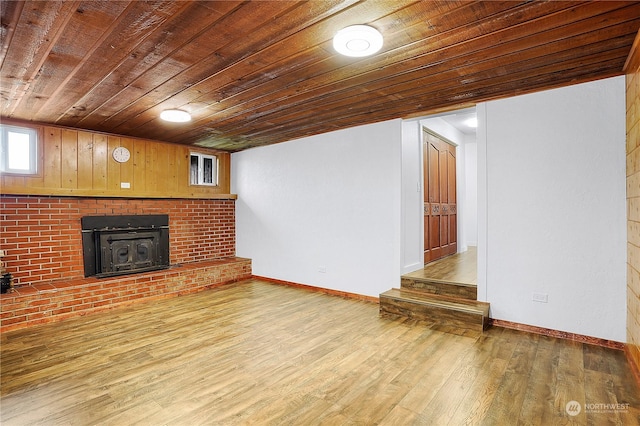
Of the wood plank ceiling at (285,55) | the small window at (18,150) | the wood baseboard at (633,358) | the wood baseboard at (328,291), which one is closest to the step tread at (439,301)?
the wood baseboard at (328,291)

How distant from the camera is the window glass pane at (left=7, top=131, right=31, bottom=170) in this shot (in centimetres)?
392

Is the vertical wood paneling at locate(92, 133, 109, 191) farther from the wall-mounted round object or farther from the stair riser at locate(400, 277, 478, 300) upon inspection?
the stair riser at locate(400, 277, 478, 300)

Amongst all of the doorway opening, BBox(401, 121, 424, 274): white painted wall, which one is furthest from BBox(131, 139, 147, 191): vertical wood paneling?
the doorway opening

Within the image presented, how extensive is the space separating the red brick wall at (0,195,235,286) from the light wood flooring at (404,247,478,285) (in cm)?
368

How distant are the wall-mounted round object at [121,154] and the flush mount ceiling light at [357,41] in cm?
393

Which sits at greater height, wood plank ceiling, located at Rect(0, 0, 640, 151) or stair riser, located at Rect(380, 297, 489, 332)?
wood plank ceiling, located at Rect(0, 0, 640, 151)

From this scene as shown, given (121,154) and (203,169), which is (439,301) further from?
(121,154)

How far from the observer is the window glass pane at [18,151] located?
3.92m

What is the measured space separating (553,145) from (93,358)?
14.6 ft

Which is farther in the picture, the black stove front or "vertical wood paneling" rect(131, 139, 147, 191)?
"vertical wood paneling" rect(131, 139, 147, 191)

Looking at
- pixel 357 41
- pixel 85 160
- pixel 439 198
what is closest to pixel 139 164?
pixel 85 160

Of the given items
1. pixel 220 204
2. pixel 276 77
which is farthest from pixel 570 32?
pixel 220 204

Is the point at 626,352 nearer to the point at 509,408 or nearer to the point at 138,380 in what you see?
the point at 509,408

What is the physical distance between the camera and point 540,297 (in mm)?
3184
